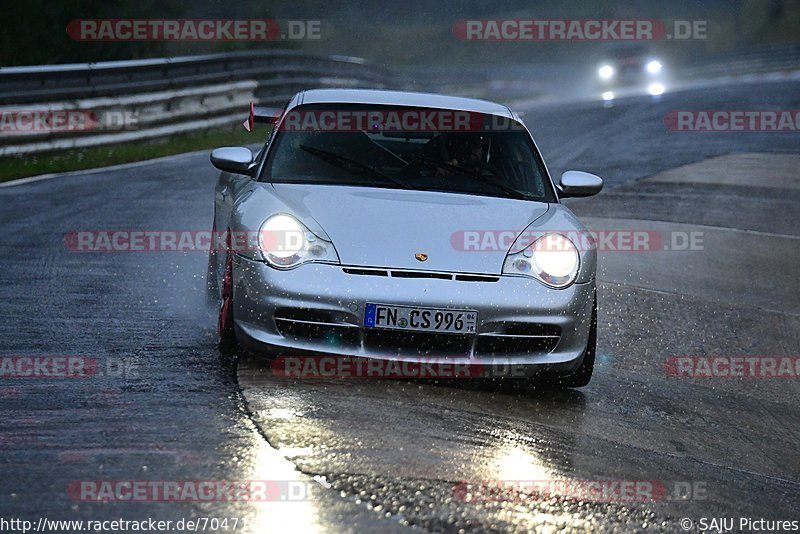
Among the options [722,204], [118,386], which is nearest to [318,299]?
[118,386]

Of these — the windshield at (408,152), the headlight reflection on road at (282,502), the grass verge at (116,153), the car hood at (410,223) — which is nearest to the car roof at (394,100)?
the windshield at (408,152)

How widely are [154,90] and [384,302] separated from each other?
40.5ft

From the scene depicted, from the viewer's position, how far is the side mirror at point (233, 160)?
669 cm

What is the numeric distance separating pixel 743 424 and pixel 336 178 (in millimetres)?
2332

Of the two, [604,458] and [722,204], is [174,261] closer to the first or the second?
[604,458]

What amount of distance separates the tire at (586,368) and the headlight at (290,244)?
1.27m

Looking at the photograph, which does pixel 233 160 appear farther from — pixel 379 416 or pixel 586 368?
pixel 586 368

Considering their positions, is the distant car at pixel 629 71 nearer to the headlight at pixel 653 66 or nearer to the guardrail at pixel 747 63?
the headlight at pixel 653 66

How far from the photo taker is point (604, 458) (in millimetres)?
5023

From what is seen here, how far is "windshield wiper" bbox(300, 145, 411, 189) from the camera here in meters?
6.58

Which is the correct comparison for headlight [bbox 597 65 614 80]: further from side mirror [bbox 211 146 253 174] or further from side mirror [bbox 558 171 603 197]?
side mirror [bbox 211 146 253 174]

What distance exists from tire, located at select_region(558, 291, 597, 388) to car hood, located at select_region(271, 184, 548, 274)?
586mm

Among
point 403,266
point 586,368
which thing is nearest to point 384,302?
point 403,266

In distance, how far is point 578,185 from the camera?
6.99 m
